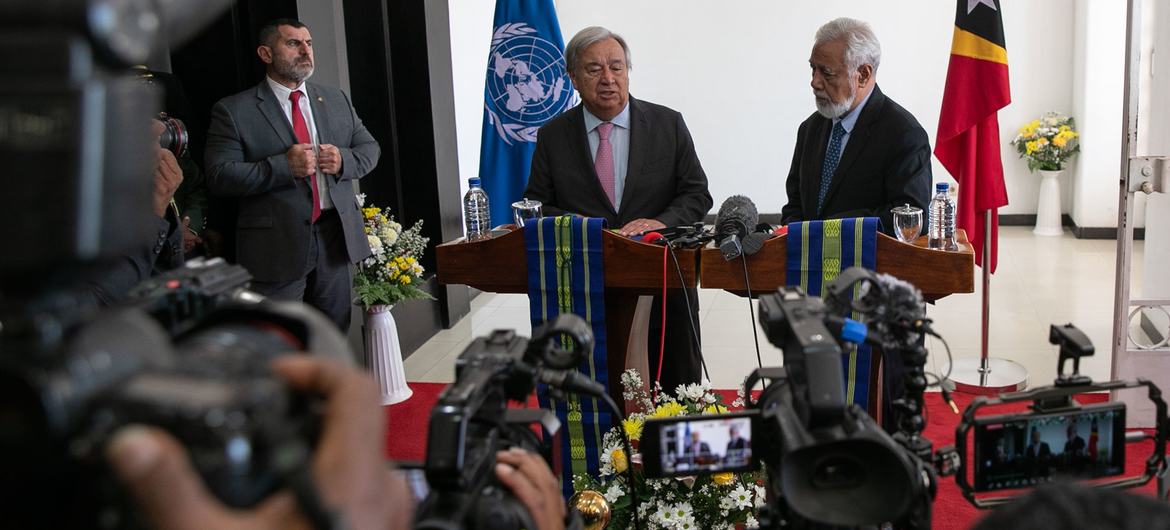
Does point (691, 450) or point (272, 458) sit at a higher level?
point (272, 458)

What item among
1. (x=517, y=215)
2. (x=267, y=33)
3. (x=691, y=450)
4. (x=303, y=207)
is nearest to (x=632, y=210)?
(x=517, y=215)

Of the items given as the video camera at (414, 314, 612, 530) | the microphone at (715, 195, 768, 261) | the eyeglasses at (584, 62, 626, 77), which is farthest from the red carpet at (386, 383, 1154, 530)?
the video camera at (414, 314, 612, 530)

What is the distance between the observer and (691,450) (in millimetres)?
1260

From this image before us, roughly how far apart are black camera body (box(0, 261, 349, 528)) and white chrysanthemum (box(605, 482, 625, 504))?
4.95ft

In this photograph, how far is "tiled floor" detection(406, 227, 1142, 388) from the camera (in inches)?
179

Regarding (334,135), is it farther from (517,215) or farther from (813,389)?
(813,389)

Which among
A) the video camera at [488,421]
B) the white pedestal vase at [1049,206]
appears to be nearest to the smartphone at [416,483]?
the video camera at [488,421]

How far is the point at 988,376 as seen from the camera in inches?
165

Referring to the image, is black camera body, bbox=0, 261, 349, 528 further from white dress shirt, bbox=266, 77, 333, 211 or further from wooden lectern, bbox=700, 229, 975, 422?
white dress shirt, bbox=266, 77, 333, 211

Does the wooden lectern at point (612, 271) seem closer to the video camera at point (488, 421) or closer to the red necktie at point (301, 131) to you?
the red necktie at point (301, 131)

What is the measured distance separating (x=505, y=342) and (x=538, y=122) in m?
3.84

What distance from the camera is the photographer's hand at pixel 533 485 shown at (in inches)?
40.3

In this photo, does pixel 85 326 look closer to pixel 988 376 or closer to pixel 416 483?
pixel 416 483

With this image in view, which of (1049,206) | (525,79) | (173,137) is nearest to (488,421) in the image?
(173,137)
